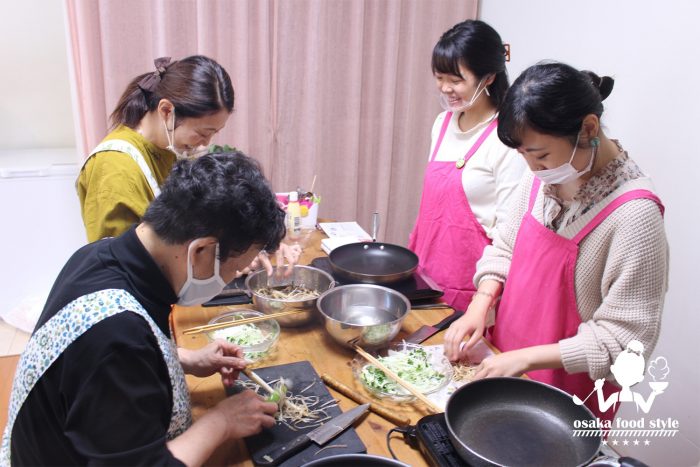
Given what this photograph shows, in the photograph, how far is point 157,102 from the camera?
1.78 meters

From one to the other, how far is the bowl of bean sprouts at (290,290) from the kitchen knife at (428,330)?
315 mm

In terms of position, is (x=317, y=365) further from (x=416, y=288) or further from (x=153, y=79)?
(x=153, y=79)

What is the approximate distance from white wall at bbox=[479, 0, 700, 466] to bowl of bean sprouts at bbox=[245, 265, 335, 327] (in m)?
1.48

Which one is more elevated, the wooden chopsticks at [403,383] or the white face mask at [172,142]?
the white face mask at [172,142]

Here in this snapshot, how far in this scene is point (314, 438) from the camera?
1146mm

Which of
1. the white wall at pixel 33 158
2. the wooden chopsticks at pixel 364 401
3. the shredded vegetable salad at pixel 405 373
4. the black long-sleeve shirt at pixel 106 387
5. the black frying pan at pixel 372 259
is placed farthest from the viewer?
the white wall at pixel 33 158

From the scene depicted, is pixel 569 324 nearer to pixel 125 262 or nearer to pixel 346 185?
pixel 125 262

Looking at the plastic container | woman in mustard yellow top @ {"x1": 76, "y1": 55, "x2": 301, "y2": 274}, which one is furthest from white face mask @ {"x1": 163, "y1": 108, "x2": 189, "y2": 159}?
the plastic container

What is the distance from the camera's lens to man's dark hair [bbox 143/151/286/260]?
1016 millimetres

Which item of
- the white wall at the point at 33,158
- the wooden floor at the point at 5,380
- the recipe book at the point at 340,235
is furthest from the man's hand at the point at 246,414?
the white wall at the point at 33,158

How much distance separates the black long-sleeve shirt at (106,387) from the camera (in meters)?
0.89

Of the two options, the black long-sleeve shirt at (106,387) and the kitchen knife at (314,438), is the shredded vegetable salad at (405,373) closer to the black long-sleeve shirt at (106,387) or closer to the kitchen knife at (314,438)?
the kitchen knife at (314,438)

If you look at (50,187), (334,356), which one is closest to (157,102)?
(334,356)

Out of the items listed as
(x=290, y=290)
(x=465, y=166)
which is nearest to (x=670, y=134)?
(x=465, y=166)
